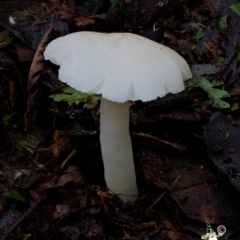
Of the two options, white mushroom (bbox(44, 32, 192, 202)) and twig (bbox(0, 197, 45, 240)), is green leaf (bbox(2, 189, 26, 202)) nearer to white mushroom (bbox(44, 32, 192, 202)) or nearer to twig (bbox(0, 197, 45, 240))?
twig (bbox(0, 197, 45, 240))

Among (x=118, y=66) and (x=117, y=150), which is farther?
(x=117, y=150)

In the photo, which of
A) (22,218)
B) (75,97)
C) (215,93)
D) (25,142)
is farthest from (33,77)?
(215,93)

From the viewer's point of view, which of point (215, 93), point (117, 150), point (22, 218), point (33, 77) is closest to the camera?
point (22, 218)

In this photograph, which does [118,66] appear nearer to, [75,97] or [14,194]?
[75,97]

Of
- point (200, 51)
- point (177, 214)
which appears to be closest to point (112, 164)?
point (177, 214)

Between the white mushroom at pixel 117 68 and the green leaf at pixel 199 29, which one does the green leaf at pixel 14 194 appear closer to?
the white mushroom at pixel 117 68

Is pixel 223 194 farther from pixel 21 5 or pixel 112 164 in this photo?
pixel 21 5
